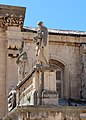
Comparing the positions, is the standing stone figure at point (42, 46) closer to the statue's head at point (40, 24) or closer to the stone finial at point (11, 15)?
the statue's head at point (40, 24)

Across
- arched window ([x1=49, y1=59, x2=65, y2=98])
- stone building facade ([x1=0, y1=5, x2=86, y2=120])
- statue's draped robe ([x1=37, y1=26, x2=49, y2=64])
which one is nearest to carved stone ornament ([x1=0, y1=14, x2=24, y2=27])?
stone building facade ([x1=0, y1=5, x2=86, y2=120])

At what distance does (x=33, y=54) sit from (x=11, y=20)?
2.44 meters

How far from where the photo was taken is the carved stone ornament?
2484 centimetres

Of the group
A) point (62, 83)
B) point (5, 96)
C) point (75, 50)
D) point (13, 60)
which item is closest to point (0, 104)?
point (5, 96)

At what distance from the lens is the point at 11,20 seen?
24938 mm

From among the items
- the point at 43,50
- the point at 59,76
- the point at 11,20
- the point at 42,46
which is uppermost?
the point at 11,20

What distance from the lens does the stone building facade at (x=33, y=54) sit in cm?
2447

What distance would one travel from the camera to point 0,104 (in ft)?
78.6

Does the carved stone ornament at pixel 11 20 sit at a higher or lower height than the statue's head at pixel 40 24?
higher

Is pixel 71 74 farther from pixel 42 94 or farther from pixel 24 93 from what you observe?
pixel 42 94

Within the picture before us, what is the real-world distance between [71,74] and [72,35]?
97.5 inches

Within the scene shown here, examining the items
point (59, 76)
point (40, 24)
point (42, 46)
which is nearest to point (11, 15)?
point (59, 76)

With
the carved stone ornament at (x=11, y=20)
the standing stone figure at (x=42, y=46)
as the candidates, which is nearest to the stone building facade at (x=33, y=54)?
the carved stone ornament at (x=11, y=20)

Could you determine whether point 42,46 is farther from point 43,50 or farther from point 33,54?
point 33,54
